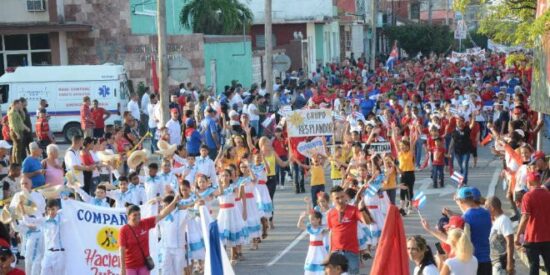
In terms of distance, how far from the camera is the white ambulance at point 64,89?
3288 cm

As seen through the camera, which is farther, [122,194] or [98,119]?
[98,119]

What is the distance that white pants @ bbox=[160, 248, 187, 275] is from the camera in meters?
15.7

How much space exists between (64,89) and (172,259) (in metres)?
17.9

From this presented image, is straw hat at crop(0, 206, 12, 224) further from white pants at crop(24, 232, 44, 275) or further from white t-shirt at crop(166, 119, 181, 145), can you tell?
white t-shirt at crop(166, 119, 181, 145)

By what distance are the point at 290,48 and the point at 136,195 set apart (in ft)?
146

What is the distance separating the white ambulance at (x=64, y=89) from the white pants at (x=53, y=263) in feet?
60.9

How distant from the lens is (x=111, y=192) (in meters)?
16.9

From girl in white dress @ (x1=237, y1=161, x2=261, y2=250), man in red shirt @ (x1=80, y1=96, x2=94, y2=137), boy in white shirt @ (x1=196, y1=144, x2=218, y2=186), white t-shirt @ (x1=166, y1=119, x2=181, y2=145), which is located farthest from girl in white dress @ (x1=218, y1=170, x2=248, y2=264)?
man in red shirt @ (x1=80, y1=96, x2=94, y2=137)

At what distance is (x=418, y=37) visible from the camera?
84562 millimetres

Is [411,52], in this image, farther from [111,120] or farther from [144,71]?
[111,120]

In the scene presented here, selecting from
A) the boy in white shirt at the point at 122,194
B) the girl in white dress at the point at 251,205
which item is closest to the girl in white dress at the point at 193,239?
the boy in white shirt at the point at 122,194

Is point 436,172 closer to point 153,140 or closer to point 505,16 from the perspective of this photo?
point 505,16

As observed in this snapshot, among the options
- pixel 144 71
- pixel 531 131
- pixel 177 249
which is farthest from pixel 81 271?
pixel 144 71

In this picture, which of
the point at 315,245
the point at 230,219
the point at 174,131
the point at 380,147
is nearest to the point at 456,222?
the point at 315,245
